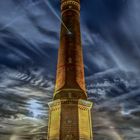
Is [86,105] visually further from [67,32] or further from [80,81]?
[67,32]

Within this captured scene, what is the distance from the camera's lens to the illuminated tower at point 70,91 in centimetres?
2069

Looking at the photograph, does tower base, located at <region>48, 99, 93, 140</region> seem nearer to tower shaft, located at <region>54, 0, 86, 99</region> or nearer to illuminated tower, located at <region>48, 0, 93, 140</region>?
illuminated tower, located at <region>48, 0, 93, 140</region>

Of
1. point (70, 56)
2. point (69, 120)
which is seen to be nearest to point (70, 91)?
point (69, 120)

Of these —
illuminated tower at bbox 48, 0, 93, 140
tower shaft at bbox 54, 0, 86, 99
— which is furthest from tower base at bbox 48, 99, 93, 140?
tower shaft at bbox 54, 0, 86, 99

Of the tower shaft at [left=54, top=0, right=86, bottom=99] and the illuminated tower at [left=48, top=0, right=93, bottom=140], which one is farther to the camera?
the tower shaft at [left=54, top=0, right=86, bottom=99]

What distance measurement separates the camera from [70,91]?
22.1 metres

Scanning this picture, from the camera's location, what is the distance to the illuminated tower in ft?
67.9

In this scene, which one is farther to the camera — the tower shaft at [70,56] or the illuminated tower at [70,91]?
the tower shaft at [70,56]

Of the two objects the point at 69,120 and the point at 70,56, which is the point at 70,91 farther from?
the point at 70,56

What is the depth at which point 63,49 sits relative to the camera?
24.4 m

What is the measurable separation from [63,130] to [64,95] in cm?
317

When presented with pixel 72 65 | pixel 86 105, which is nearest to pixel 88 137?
pixel 86 105

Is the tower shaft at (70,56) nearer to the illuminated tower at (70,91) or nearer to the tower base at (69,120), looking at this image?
the illuminated tower at (70,91)

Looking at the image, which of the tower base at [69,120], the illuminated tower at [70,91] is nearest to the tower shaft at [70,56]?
the illuminated tower at [70,91]
